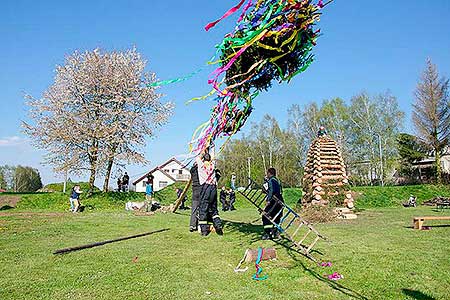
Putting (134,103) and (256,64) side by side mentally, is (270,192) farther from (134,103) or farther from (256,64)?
(134,103)

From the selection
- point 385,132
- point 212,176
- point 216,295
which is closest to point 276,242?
point 212,176

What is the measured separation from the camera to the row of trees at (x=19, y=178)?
62.8m

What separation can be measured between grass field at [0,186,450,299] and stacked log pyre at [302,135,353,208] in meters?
7.05

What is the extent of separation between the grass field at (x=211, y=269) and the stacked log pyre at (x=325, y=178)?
277 inches

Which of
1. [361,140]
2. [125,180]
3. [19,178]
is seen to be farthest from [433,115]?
[19,178]

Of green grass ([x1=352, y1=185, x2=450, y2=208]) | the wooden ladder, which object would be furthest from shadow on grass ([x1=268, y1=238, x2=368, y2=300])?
green grass ([x1=352, y1=185, x2=450, y2=208])

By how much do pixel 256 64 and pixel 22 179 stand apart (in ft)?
223

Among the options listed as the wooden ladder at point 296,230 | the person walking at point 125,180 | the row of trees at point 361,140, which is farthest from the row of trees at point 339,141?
the wooden ladder at point 296,230

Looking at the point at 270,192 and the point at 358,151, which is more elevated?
the point at 358,151

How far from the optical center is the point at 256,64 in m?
7.71

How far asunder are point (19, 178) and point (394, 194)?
6098 centimetres

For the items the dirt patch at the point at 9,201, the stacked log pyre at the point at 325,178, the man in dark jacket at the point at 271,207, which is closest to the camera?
the man in dark jacket at the point at 271,207

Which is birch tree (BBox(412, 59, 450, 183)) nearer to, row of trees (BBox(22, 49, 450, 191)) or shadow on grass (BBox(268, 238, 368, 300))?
row of trees (BBox(22, 49, 450, 191))

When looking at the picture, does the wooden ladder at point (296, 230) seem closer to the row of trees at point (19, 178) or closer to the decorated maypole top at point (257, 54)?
the decorated maypole top at point (257, 54)
